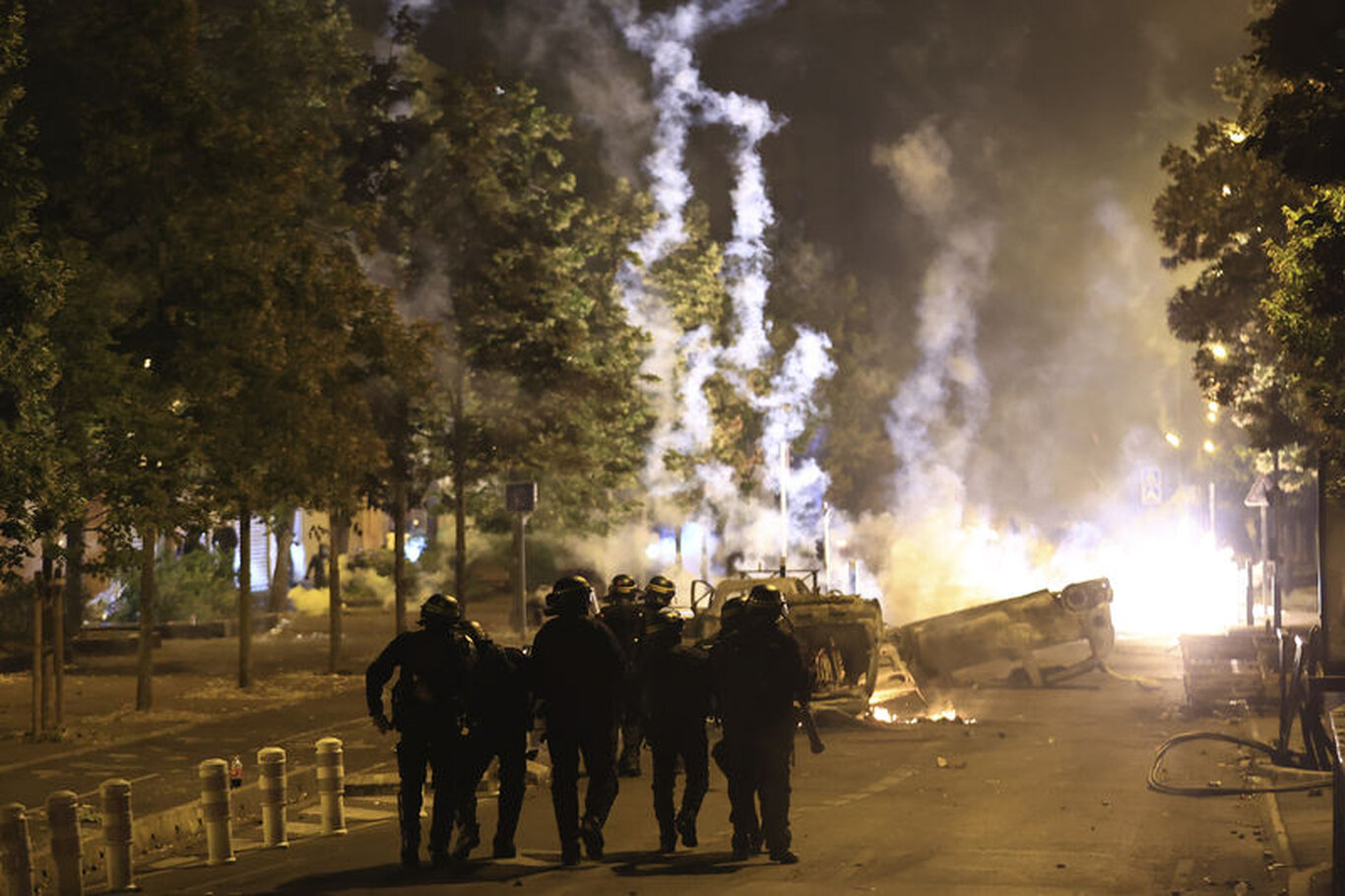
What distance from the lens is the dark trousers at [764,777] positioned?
38.2 feet

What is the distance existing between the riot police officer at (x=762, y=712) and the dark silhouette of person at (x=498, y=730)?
1348mm

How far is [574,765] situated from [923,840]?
2.85 m

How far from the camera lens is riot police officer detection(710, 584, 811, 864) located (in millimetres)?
11688

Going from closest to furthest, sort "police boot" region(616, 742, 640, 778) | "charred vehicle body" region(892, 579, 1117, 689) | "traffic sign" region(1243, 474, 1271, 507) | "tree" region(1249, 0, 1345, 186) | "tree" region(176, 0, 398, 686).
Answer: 1. "tree" region(1249, 0, 1345, 186)
2. "police boot" region(616, 742, 640, 778)
3. "tree" region(176, 0, 398, 686)
4. "charred vehicle body" region(892, 579, 1117, 689)
5. "traffic sign" region(1243, 474, 1271, 507)

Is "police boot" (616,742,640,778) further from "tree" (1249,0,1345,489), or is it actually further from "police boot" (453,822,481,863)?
"tree" (1249,0,1345,489)

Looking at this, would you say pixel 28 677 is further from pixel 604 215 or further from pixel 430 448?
pixel 604 215

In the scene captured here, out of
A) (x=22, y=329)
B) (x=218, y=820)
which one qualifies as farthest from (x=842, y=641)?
(x=218, y=820)

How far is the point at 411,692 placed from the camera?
1152 centimetres

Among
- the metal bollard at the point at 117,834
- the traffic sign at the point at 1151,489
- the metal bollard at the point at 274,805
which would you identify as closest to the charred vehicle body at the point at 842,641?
the metal bollard at the point at 274,805

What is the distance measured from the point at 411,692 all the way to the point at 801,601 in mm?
11917

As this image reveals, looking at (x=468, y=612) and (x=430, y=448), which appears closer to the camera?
(x=430, y=448)

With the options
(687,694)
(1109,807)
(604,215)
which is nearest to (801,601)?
(1109,807)

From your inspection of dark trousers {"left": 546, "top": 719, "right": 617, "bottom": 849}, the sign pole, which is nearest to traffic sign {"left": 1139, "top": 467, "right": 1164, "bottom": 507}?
the sign pole

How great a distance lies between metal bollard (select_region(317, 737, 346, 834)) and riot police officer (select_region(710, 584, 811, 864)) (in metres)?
3.23
